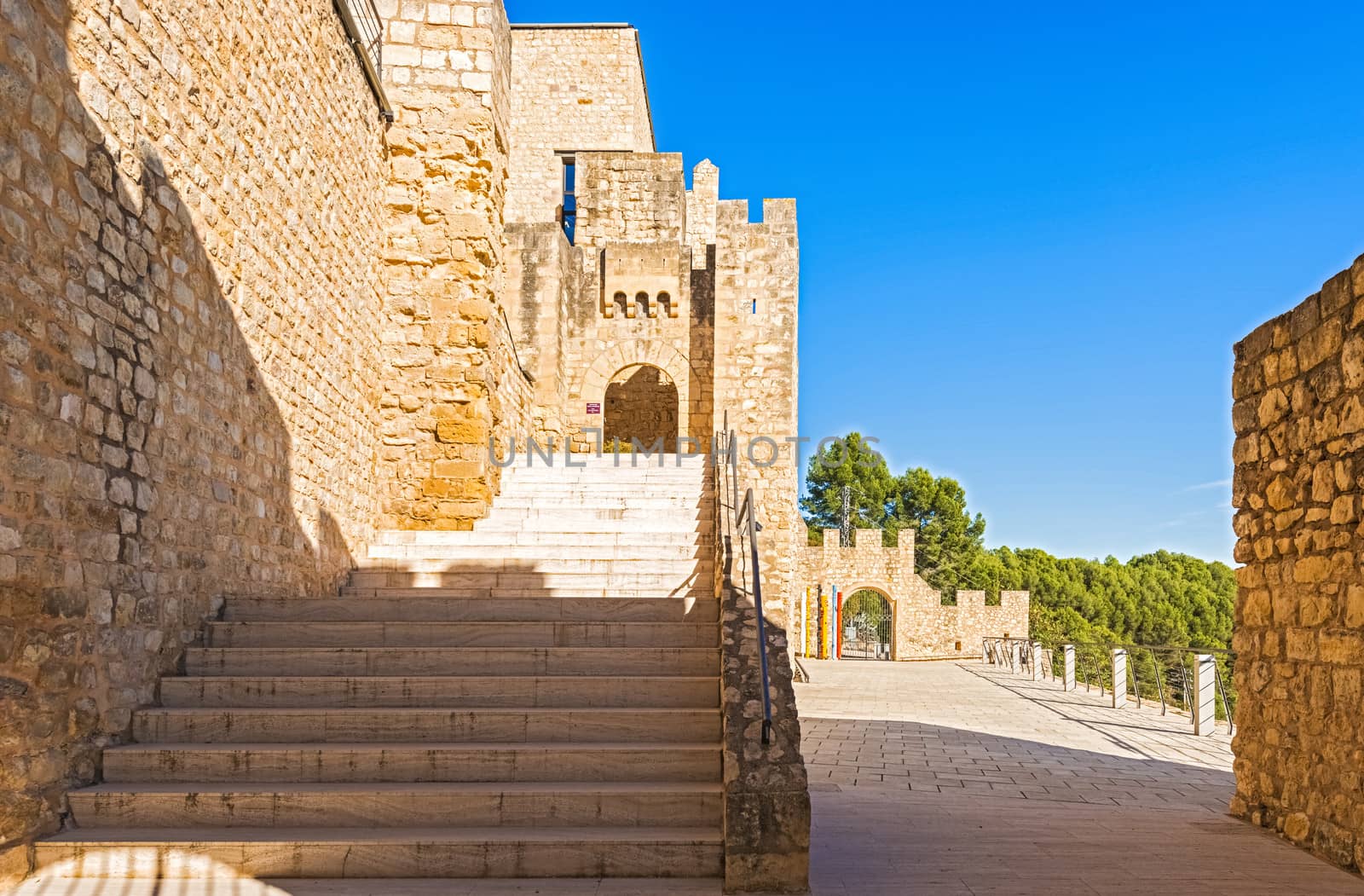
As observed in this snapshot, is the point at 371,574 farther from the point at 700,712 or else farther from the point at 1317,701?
the point at 1317,701

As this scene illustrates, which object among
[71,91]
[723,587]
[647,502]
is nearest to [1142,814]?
[723,587]

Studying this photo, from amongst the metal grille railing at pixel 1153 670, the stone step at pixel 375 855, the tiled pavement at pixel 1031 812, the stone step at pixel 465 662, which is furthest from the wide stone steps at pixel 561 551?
the metal grille railing at pixel 1153 670

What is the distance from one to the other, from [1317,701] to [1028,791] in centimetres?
202

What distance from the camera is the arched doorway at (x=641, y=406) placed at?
20.1 metres

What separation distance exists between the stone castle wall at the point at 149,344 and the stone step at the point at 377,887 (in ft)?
0.80

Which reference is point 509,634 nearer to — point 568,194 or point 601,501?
point 601,501

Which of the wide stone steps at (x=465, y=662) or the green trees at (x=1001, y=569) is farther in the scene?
the green trees at (x=1001, y=569)

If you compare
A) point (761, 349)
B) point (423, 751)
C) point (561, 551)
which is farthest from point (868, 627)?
point (423, 751)

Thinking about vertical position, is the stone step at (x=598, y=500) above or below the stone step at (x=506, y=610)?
above

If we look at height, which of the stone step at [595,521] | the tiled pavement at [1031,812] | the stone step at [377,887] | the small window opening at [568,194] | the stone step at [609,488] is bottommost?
the tiled pavement at [1031,812]

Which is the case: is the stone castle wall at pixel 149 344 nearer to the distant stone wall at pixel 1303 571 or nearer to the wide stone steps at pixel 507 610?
the wide stone steps at pixel 507 610

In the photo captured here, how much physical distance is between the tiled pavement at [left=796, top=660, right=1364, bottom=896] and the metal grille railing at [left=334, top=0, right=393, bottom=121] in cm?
605

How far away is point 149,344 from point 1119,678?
477 inches

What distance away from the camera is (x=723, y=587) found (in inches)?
211
